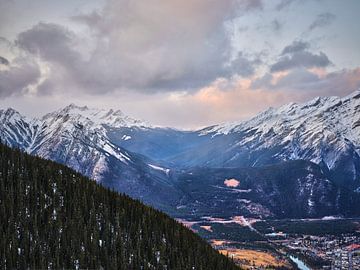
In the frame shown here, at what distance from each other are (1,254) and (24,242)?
1338 centimetres

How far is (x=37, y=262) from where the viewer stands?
193000 mm

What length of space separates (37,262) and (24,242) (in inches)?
442

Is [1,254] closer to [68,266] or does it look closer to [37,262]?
[37,262]

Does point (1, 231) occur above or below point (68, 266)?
above

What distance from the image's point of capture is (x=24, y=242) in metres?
200

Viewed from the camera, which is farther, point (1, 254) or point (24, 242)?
point (24, 242)

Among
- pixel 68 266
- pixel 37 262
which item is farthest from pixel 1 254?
pixel 68 266

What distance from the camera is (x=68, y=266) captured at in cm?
19975

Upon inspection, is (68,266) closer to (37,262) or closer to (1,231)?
(37,262)

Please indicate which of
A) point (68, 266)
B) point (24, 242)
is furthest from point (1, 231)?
point (68, 266)

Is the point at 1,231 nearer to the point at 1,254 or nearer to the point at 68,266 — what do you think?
the point at 1,254

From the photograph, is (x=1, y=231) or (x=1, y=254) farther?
(x=1, y=231)

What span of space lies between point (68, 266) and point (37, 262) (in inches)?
487
